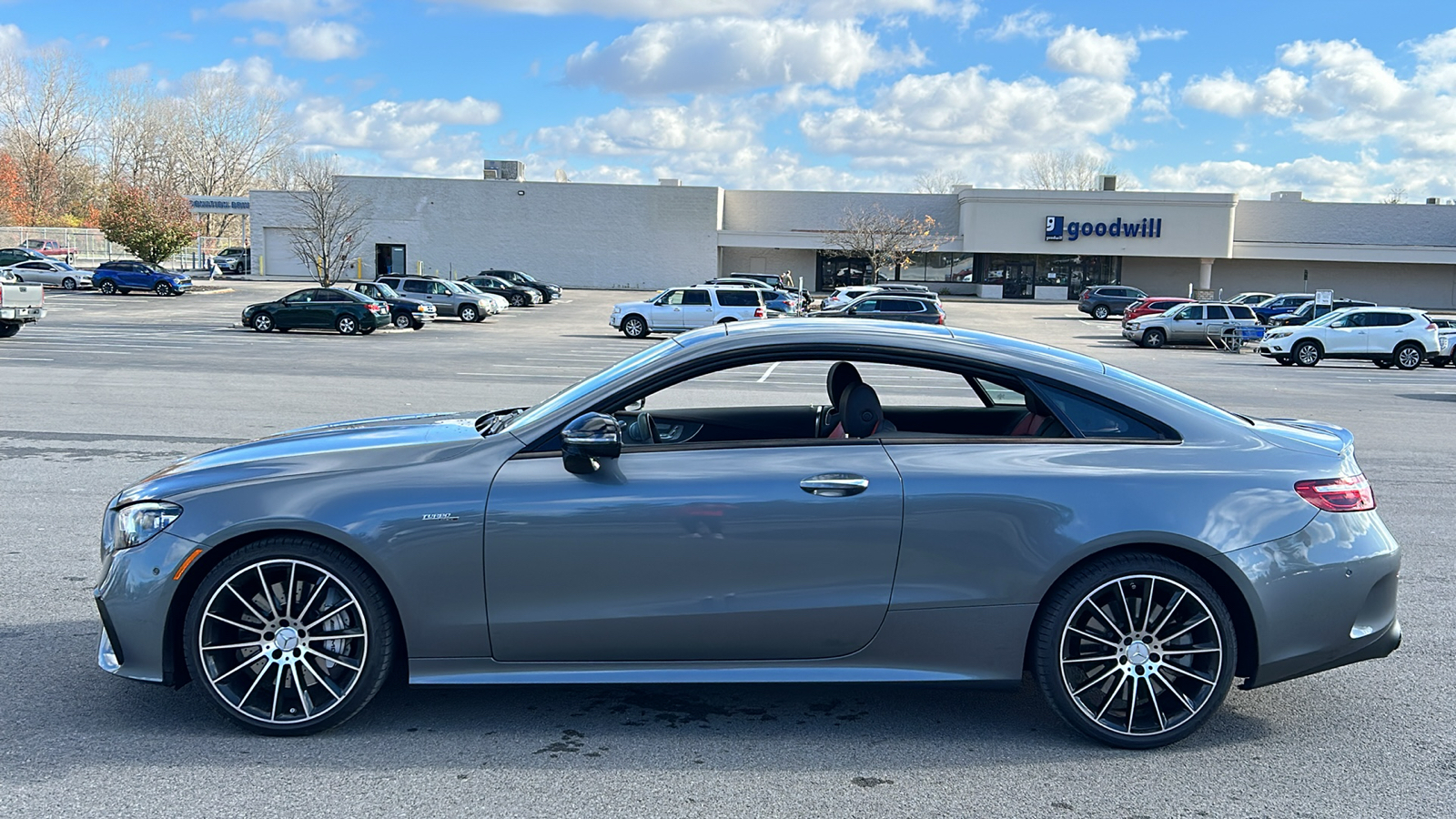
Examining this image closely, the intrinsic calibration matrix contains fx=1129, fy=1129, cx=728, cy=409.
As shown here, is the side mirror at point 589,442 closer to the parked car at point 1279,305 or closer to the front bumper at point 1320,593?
the front bumper at point 1320,593

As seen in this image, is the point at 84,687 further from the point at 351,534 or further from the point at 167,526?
the point at 351,534

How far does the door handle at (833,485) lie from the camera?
13.0ft

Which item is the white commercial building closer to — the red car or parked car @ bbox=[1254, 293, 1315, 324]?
parked car @ bbox=[1254, 293, 1315, 324]

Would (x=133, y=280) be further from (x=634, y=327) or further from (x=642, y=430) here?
(x=642, y=430)

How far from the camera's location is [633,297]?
62.8 meters

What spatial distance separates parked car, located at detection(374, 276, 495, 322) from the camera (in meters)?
41.2

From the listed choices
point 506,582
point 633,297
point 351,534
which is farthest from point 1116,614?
point 633,297

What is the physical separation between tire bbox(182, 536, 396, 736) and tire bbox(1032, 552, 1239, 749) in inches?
94.8

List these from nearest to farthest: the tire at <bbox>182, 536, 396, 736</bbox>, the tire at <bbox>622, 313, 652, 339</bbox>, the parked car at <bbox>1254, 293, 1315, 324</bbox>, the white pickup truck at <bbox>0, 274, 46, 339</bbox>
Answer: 1. the tire at <bbox>182, 536, 396, 736</bbox>
2. the white pickup truck at <bbox>0, 274, 46, 339</bbox>
3. the tire at <bbox>622, 313, 652, 339</bbox>
4. the parked car at <bbox>1254, 293, 1315, 324</bbox>

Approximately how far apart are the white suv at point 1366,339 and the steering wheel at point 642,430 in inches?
1090

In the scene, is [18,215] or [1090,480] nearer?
[1090,480]

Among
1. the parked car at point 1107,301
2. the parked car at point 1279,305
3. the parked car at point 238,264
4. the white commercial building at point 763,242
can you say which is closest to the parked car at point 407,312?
the white commercial building at point 763,242

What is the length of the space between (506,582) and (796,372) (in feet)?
55.4

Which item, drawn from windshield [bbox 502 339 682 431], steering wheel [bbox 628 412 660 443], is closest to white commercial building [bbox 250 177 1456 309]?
steering wheel [bbox 628 412 660 443]
